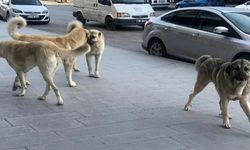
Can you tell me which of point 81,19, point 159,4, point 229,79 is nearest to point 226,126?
point 229,79

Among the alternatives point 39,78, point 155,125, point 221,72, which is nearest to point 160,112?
point 155,125

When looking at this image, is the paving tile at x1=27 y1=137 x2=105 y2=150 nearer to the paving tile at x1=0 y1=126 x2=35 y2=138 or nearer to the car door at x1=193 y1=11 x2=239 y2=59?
the paving tile at x1=0 y1=126 x2=35 y2=138

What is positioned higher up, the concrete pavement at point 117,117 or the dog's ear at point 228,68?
the dog's ear at point 228,68

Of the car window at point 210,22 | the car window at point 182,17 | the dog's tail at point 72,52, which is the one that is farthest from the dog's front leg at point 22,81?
the car window at point 182,17

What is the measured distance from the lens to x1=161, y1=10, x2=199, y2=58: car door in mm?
12297

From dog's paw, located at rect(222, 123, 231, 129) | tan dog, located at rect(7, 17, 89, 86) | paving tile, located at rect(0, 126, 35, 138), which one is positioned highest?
tan dog, located at rect(7, 17, 89, 86)

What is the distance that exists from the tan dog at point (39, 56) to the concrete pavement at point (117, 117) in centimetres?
43

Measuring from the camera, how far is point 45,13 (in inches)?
1010

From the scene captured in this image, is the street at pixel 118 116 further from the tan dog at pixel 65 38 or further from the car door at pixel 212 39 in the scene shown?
the car door at pixel 212 39

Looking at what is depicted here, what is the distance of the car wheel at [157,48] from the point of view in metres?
13.4

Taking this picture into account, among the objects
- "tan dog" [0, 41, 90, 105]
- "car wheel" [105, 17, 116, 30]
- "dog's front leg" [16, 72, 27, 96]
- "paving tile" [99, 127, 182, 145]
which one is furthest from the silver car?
"car wheel" [105, 17, 116, 30]

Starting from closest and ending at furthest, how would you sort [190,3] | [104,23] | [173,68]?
[173,68]
[104,23]
[190,3]

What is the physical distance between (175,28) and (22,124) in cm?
722

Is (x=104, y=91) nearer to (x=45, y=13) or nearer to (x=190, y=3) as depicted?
(x=45, y=13)
